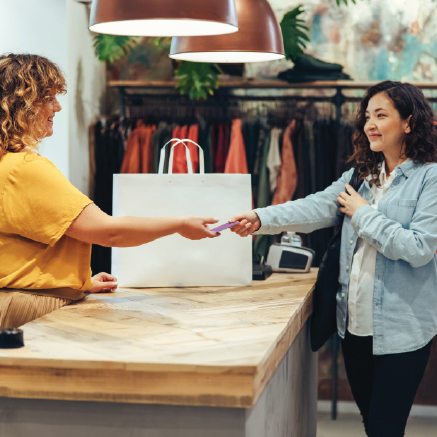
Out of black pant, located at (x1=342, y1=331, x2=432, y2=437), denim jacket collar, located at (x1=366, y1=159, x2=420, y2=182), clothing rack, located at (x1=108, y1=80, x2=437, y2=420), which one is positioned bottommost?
black pant, located at (x1=342, y1=331, x2=432, y2=437)

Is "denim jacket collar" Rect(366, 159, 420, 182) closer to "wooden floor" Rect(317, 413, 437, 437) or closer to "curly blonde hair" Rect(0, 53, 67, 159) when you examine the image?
"curly blonde hair" Rect(0, 53, 67, 159)

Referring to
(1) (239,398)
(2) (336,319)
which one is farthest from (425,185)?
(1) (239,398)

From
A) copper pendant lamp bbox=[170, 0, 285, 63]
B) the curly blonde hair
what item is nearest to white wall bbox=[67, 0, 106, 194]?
copper pendant lamp bbox=[170, 0, 285, 63]

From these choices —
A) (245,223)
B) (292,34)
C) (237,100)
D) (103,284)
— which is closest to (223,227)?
(245,223)

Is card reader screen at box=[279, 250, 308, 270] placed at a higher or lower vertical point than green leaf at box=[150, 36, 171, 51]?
lower

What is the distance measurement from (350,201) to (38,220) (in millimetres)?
1170

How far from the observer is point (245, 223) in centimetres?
222

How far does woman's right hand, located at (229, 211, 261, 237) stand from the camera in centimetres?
221

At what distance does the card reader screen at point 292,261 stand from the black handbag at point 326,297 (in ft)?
1.18

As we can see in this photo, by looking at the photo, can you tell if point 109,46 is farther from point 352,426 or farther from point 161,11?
point 352,426

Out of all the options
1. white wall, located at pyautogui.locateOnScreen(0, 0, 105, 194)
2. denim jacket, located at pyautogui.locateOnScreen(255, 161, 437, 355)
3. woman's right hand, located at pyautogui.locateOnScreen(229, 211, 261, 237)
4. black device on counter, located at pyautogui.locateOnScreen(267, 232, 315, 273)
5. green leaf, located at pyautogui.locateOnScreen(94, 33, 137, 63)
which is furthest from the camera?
green leaf, located at pyautogui.locateOnScreen(94, 33, 137, 63)

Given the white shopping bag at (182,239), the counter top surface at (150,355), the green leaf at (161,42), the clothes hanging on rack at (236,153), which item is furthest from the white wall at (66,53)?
the counter top surface at (150,355)

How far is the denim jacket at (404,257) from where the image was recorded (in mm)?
1965

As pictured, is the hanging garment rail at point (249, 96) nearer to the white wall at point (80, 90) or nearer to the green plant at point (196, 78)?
the green plant at point (196, 78)
